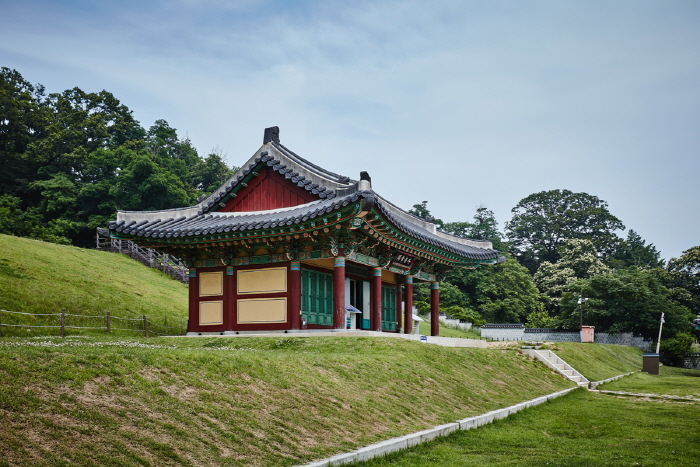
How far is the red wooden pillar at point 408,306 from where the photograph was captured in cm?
2903

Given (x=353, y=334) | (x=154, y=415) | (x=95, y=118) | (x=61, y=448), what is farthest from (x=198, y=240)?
(x=95, y=118)

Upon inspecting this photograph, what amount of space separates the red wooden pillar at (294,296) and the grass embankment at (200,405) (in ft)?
22.7

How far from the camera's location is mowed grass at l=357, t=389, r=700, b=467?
9914 millimetres

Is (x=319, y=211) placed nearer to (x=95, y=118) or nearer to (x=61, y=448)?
(x=61, y=448)

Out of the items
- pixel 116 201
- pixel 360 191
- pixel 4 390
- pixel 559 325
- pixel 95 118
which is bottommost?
pixel 559 325

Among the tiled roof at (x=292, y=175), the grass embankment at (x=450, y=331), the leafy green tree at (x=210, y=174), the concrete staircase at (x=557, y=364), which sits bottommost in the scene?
the grass embankment at (x=450, y=331)

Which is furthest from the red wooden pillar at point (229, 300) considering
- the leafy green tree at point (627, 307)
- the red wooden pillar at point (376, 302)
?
the leafy green tree at point (627, 307)

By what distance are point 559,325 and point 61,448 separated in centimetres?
5437

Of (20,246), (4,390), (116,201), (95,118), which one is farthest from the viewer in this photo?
(95,118)

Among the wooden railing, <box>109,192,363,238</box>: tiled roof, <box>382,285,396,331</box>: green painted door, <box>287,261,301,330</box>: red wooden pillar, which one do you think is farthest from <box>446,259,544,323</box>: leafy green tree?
<box>287,261,301,330</box>: red wooden pillar

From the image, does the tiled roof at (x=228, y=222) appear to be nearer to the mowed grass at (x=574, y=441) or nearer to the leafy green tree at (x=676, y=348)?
the mowed grass at (x=574, y=441)

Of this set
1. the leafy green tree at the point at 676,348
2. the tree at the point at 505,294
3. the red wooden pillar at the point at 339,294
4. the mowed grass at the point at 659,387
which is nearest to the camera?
the red wooden pillar at the point at 339,294

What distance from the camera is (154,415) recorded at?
805cm

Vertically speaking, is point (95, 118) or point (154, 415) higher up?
point (95, 118)
